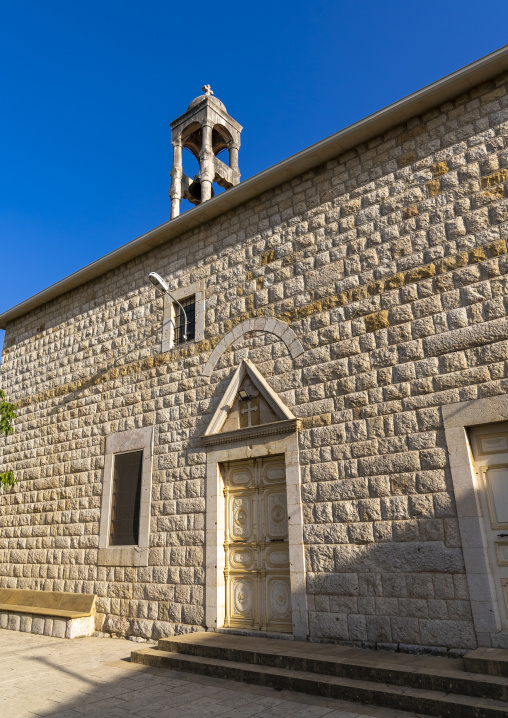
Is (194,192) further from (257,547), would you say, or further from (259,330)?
(257,547)

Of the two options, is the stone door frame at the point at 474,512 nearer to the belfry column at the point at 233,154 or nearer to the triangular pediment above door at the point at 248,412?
the triangular pediment above door at the point at 248,412

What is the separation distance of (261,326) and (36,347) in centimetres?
631

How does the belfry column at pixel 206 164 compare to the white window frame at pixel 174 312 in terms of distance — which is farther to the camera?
the belfry column at pixel 206 164

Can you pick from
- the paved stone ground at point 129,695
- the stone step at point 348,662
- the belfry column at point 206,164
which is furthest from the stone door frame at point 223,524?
the belfry column at point 206,164

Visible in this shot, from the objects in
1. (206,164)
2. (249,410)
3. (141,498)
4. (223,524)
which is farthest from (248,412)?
(206,164)

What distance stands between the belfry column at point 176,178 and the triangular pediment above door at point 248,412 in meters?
6.37

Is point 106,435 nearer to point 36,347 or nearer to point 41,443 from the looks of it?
point 41,443

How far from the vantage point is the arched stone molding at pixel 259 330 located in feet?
22.4

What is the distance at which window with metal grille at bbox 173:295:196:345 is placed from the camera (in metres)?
8.46

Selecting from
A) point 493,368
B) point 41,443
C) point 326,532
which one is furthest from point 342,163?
point 41,443

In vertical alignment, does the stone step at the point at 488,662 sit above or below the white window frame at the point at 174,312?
below

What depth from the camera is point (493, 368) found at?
5.14 m

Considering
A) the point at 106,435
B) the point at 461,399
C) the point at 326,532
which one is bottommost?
the point at 326,532

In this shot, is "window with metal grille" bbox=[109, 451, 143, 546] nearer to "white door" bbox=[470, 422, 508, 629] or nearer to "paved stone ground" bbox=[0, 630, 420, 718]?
"paved stone ground" bbox=[0, 630, 420, 718]
